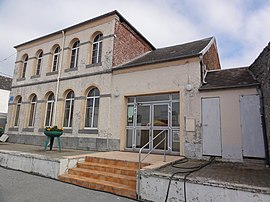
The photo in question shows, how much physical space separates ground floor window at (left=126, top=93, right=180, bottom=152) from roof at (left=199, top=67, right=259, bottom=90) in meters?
1.47

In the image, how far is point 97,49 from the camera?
35.0ft

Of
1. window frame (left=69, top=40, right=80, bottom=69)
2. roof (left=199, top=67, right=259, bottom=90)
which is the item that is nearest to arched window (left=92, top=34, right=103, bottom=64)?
window frame (left=69, top=40, right=80, bottom=69)

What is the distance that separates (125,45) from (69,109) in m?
4.96

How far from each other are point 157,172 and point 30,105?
38.3 feet

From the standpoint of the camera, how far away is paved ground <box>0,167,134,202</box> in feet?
13.8

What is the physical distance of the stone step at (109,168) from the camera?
205 inches

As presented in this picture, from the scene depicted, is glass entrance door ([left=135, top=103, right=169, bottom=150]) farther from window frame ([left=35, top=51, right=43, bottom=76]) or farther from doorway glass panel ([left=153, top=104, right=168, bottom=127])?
window frame ([left=35, top=51, right=43, bottom=76])

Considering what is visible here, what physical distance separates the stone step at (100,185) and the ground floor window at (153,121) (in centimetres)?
294

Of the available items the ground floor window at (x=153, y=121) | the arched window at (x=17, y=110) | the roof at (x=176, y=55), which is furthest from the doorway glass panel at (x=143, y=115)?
the arched window at (x=17, y=110)

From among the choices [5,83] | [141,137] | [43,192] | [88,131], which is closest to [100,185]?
[43,192]

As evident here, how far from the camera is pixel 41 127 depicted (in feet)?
37.9

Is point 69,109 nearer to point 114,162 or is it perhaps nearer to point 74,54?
point 74,54

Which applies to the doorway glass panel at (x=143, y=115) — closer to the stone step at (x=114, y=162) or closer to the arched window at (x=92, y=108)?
the arched window at (x=92, y=108)

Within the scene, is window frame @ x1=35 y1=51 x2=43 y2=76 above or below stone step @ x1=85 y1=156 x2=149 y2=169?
above
